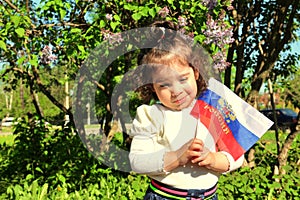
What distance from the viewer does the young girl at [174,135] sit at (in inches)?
68.5

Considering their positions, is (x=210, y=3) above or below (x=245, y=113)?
above

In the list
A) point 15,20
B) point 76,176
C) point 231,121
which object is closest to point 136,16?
point 15,20

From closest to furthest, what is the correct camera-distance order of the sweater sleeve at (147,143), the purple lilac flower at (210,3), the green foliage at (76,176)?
the sweater sleeve at (147,143) → the purple lilac flower at (210,3) → the green foliage at (76,176)

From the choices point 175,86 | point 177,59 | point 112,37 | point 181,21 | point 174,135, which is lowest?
point 174,135

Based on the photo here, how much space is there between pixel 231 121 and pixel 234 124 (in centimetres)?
2

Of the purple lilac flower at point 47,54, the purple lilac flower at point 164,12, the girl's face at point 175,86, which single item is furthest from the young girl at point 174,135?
the purple lilac flower at point 47,54

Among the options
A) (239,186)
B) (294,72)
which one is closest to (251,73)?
(294,72)

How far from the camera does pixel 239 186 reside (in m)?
4.32

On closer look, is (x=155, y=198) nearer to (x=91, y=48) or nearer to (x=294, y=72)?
(x=91, y=48)

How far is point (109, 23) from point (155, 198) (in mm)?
2151

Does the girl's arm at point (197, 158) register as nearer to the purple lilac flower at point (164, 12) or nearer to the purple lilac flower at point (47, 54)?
the purple lilac flower at point (164, 12)

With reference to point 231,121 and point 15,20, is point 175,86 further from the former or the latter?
point 15,20

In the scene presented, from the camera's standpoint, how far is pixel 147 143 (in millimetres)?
1770

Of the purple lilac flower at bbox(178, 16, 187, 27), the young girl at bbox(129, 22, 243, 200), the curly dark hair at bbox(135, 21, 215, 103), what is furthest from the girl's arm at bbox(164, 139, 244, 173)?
the purple lilac flower at bbox(178, 16, 187, 27)
